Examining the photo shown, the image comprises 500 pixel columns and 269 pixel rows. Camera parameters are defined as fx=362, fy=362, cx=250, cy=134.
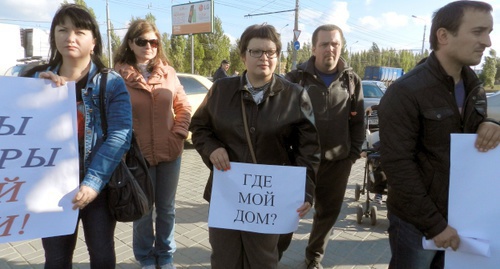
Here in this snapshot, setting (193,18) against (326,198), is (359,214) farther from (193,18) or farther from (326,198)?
(193,18)

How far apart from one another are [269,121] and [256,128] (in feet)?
0.27

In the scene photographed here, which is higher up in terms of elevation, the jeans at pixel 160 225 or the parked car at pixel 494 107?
the parked car at pixel 494 107

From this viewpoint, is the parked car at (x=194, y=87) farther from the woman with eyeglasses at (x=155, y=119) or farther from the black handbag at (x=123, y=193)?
the black handbag at (x=123, y=193)

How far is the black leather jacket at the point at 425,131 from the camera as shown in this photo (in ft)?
A: 5.55

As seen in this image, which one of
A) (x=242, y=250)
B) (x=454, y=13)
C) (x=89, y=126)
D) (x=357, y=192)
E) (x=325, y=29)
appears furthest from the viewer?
(x=357, y=192)

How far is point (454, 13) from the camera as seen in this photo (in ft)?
5.36

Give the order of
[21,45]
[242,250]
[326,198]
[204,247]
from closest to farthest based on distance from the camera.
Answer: [242,250] < [326,198] < [204,247] < [21,45]

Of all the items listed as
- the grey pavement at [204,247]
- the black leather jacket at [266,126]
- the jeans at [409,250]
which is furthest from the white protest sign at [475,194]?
the grey pavement at [204,247]

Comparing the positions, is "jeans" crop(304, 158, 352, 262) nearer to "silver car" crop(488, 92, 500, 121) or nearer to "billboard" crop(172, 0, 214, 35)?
"silver car" crop(488, 92, 500, 121)

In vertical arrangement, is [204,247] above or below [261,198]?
below

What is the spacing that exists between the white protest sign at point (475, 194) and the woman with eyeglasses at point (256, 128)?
Result: 0.73m

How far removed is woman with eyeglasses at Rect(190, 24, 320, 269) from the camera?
2.03m

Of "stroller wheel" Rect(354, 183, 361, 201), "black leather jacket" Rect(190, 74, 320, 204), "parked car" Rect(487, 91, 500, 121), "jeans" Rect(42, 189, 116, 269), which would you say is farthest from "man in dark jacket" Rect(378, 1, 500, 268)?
"parked car" Rect(487, 91, 500, 121)

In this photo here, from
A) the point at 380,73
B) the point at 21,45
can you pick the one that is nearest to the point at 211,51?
the point at 380,73
